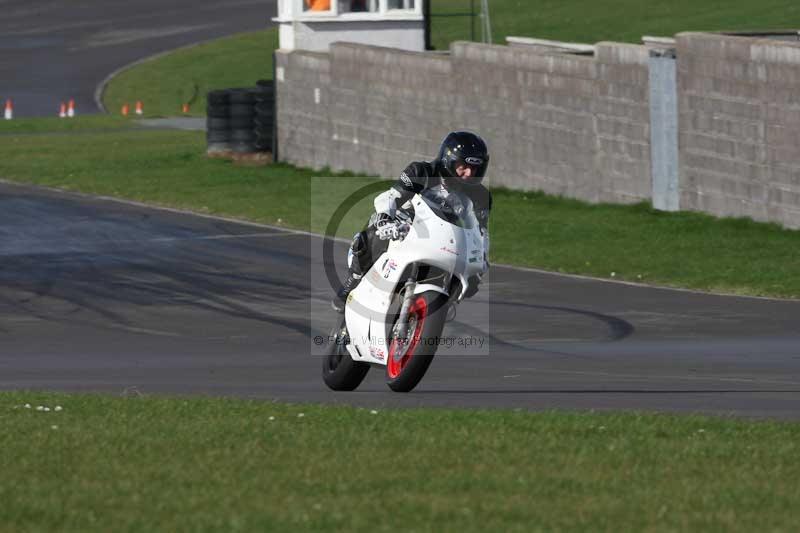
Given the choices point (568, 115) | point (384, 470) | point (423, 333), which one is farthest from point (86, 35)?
point (384, 470)

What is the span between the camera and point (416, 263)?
1140cm

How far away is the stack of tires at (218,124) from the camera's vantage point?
34.2 metres

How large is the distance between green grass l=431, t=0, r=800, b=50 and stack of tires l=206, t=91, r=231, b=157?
20630 millimetres

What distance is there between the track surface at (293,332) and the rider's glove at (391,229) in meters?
1.12

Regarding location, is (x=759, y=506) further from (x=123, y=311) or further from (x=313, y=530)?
(x=123, y=311)

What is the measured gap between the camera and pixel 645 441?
952 centimetres

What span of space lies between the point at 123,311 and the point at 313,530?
1143cm

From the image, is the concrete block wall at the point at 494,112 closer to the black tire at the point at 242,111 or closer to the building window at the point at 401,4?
the black tire at the point at 242,111

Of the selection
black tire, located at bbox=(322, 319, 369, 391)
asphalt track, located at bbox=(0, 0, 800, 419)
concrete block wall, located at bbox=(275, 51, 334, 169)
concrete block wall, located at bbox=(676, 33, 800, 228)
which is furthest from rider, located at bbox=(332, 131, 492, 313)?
concrete block wall, located at bbox=(275, 51, 334, 169)

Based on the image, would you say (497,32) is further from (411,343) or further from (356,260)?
→ (411,343)

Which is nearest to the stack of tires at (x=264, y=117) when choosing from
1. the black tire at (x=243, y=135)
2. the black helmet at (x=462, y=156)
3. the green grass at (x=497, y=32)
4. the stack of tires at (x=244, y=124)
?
the stack of tires at (x=244, y=124)

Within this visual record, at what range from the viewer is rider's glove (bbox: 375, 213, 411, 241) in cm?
1147

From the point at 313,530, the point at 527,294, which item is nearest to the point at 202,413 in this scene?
the point at 313,530

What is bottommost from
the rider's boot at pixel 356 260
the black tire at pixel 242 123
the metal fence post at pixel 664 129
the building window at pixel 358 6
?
the black tire at pixel 242 123
